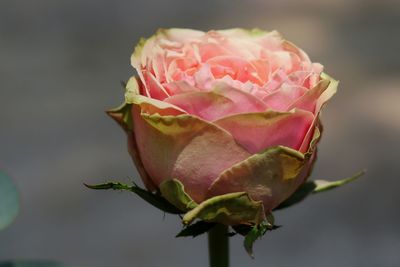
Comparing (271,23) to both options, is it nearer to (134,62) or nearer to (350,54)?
(350,54)

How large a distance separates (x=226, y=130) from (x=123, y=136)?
5.56ft

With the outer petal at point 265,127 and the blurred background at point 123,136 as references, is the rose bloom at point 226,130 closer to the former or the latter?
the outer petal at point 265,127

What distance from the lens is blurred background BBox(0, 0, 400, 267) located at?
6.31 feet

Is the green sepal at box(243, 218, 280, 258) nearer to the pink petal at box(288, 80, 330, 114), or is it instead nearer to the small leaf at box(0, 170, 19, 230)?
the pink petal at box(288, 80, 330, 114)

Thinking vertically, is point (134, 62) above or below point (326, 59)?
above

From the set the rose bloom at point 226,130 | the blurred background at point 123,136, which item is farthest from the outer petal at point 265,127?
the blurred background at point 123,136

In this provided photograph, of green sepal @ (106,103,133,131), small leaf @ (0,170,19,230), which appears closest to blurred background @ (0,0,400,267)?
small leaf @ (0,170,19,230)

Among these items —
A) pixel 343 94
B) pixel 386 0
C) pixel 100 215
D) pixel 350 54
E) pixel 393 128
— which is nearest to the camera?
pixel 100 215

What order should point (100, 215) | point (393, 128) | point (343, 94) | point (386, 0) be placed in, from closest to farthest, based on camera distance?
point (100, 215) < point (393, 128) < point (343, 94) < point (386, 0)

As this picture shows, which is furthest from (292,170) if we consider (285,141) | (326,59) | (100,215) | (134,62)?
(326,59)

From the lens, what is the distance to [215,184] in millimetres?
508

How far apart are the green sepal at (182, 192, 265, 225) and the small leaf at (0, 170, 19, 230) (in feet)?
0.56

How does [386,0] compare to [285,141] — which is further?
[386,0]

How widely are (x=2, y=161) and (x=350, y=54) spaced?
3.25 ft
